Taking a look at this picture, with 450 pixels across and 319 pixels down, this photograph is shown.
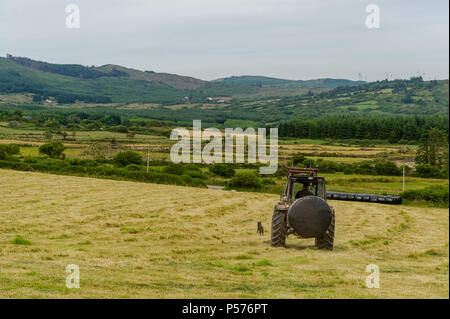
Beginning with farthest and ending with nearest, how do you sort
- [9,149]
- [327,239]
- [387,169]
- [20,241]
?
[9,149]
[387,169]
[20,241]
[327,239]

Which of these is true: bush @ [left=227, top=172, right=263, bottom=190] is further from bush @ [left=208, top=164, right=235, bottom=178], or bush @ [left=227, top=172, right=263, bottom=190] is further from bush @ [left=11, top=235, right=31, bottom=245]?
bush @ [left=11, top=235, right=31, bottom=245]

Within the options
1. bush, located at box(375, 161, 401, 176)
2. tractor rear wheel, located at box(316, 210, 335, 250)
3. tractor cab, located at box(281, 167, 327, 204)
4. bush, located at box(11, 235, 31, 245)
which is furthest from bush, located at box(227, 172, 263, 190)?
bush, located at box(11, 235, 31, 245)

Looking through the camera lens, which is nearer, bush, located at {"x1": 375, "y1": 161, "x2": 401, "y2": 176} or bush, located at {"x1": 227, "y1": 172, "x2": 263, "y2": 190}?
bush, located at {"x1": 227, "y1": 172, "x2": 263, "y2": 190}

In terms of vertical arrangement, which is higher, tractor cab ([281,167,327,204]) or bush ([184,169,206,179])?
tractor cab ([281,167,327,204])

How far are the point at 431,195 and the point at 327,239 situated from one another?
3529 centimetres

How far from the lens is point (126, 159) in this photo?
76688mm

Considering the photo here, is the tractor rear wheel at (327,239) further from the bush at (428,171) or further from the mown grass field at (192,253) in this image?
the bush at (428,171)

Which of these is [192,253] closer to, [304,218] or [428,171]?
[304,218]

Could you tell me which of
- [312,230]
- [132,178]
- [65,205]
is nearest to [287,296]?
[312,230]

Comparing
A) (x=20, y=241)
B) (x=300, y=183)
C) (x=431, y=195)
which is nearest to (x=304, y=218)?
(x=300, y=183)

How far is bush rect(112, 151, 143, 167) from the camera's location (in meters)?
75.8

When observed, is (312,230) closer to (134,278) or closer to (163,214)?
(134,278)

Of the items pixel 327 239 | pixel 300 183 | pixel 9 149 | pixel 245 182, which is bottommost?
pixel 245 182

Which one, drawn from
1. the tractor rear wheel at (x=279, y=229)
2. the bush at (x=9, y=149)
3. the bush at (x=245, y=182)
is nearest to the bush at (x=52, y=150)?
the bush at (x=9, y=149)
